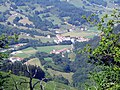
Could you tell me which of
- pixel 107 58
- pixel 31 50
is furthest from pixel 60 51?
pixel 107 58

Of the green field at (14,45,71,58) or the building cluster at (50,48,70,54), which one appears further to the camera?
the building cluster at (50,48,70,54)

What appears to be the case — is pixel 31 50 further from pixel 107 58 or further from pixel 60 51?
pixel 107 58

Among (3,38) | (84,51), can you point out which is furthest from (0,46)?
(84,51)

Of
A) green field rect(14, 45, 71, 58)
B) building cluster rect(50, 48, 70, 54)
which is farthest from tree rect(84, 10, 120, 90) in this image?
building cluster rect(50, 48, 70, 54)

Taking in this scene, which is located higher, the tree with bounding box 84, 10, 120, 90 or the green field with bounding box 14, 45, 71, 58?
the tree with bounding box 84, 10, 120, 90

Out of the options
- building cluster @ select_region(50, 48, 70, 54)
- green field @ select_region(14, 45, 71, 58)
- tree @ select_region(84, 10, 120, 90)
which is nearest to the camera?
tree @ select_region(84, 10, 120, 90)

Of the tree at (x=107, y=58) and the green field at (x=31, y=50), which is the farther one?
the green field at (x=31, y=50)

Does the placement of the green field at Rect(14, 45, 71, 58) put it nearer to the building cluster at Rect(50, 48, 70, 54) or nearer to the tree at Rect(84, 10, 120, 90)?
the building cluster at Rect(50, 48, 70, 54)

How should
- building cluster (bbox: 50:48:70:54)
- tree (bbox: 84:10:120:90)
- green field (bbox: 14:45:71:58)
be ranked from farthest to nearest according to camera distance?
building cluster (bbox: 50:48:70:54) < green field (bbox: 14:45:71:58) < tree (bbox: 84:10:120:90)

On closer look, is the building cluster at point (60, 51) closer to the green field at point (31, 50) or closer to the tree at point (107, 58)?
the green field at point (31, 50)

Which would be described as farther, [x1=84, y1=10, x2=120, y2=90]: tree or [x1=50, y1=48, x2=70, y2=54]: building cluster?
[x1=50, y1=48, x2=70, y2=54]: building cluster

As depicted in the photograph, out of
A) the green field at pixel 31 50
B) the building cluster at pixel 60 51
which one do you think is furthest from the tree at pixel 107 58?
the building cluster at pixel 60 51

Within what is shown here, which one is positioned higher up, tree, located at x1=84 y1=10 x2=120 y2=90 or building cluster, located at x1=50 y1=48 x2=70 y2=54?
tree, located at x1=84 y1=10 x2=120 y2=90

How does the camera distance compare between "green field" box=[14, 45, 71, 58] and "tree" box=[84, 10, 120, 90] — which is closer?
"tree" box=[84, 10, 120, 90]
